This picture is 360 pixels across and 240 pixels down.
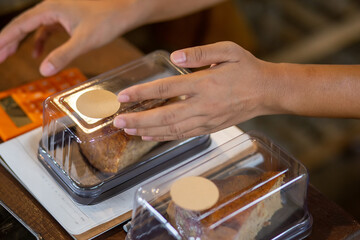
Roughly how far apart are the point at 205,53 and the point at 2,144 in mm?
480

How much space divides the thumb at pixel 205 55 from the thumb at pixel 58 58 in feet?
1.19

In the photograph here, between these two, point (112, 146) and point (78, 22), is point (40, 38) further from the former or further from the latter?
point (112, 146)

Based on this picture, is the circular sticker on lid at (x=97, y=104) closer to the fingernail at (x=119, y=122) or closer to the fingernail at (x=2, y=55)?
the fingernail at (x=119, y=122)

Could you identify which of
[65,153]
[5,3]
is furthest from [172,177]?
[5,3]

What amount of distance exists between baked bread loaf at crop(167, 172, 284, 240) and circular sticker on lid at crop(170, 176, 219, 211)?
0.04 feet

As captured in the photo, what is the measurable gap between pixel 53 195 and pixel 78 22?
1.43ft

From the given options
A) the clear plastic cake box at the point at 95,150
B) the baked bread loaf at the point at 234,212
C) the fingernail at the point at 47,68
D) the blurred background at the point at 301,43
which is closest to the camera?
the baked bread loaf at the point at 234,212

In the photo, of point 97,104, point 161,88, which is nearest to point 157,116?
point 161,88

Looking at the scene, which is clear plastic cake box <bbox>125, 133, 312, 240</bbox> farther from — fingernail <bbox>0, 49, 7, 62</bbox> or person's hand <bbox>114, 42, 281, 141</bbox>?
fingernail <bbox>0, 49, 7, 62</bbox>

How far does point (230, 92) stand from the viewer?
833 mm

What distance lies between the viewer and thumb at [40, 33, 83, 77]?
1.08 meters

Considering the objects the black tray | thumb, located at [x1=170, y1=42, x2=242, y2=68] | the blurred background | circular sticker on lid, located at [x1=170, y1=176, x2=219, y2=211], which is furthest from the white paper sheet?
the blurred background

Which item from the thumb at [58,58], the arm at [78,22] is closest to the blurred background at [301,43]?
the arm at [78,22]

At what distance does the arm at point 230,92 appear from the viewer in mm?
803
